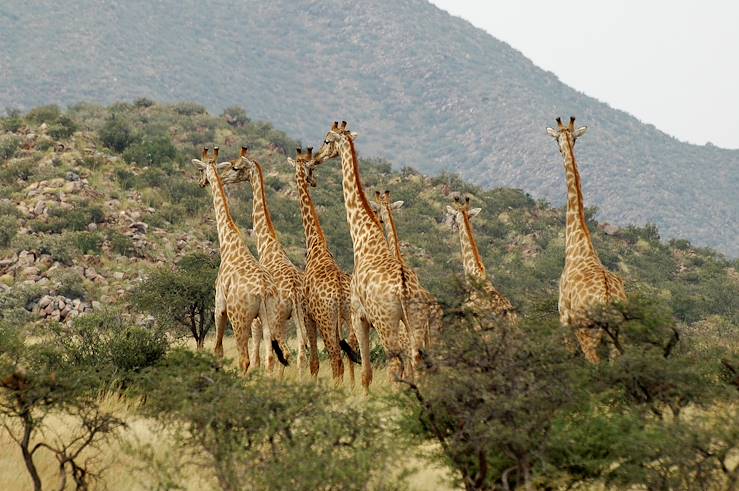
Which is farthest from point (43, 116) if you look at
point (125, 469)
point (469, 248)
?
point (125, 469)

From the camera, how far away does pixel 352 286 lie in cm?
1334

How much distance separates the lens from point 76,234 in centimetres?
3069

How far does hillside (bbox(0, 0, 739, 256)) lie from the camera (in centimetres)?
10375

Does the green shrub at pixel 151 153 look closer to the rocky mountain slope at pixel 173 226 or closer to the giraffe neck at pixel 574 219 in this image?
the rocky mountain slope at pixel 173 226

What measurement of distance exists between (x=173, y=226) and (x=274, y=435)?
26.6 m

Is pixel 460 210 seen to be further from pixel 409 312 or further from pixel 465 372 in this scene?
pixel 465 372

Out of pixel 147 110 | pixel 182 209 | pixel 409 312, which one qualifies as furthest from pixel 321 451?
pixel 147 110

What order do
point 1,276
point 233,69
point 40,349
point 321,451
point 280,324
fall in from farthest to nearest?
point 233,69, point 1,276, point 280,324, point 40,349, point 321,451

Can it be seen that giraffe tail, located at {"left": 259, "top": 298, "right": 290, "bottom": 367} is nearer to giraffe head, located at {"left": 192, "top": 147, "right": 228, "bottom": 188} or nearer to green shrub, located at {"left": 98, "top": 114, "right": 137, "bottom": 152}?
giraffe head, located at {"left": 192, "top": 147, "right": 228, "bottom": 188}

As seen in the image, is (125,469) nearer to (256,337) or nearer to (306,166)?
(256,337)

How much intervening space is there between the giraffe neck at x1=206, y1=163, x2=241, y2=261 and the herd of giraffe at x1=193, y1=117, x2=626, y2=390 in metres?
0.02

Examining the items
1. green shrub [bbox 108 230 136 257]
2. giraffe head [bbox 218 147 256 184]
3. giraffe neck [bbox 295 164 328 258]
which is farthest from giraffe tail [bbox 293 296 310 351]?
green shrub [bbox 108 230 136 257]

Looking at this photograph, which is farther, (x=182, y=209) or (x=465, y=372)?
(x=182, y=209)

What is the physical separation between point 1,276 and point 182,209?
8.24 m
